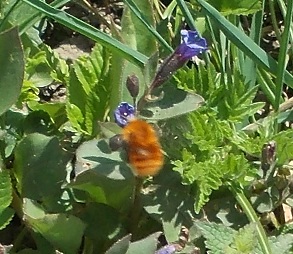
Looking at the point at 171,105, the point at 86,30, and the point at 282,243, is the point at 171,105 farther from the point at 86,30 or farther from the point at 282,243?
the point at 282,243

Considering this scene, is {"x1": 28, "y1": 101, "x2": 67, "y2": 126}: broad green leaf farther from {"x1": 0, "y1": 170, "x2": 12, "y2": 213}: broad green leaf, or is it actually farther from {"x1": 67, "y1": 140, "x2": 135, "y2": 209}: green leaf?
{"x1": 0, "y1": 170, "x2": 12, "y2": 213}: broad green leaf

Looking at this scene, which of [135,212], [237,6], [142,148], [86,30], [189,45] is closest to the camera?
[142,148]

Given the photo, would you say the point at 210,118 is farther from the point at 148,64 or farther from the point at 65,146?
the point at 65,146

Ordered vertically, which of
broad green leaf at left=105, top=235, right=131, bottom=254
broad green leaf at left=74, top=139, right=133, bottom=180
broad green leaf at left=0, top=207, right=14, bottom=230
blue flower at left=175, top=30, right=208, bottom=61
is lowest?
broad green leaf at left=0, top=207, right=14, bottom=230

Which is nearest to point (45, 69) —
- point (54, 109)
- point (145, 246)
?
point (54, 109)

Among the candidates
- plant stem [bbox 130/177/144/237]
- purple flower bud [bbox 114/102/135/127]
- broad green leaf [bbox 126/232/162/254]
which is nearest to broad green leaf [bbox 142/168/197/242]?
plant stem [bbox 130/177/144/237]

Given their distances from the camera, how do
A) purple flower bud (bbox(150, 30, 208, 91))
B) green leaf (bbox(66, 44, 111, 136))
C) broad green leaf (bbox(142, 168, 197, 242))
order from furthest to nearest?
green leaf (bbox(66, 44, 111, 136))
broad green leaf (bbox(142, 168, 197, 242))
purple flower bud (bbox(150, 30, 208, 91))

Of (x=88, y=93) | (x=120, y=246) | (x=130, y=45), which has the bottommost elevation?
(x=120, y=246)
